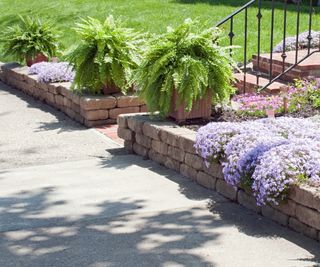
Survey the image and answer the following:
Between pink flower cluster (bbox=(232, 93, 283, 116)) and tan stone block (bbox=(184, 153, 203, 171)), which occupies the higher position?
pink flower cluster (bbox=(232, 93, 283, 116))

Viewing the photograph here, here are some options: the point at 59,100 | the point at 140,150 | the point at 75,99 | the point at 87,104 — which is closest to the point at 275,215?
the point at 140,150

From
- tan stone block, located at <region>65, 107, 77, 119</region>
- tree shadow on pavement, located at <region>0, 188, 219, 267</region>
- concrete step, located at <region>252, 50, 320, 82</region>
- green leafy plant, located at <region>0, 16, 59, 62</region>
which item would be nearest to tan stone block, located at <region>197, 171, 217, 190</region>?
tree shadow on pavement, located at <region>0, 188, 219, 267</region>

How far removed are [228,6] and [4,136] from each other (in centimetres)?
820

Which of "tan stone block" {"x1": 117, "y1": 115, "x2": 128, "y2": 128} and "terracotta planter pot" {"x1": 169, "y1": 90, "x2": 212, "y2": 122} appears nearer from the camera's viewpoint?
"terracotta planter pot" {"x1": 169, "y1": 90, "x2": 212, "y2": 122}

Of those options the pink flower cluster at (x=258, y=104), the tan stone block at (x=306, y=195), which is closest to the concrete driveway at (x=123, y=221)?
the tan stone block at (x=306, y=195)

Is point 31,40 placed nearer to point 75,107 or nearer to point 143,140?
point 75,107

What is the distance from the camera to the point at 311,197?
444cm

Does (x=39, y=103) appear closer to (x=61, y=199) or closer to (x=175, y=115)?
(x=175, y=115)

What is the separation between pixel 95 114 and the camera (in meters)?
8.77

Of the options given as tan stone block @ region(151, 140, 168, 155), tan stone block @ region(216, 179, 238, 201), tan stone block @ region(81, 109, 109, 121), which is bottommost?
tan stone block @ region(216, 179, 238, 201)

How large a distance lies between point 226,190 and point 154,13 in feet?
33.6

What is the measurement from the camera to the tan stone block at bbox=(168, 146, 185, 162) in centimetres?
623

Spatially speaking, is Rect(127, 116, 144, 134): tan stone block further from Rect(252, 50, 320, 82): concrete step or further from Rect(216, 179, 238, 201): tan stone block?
Rect(252, 50, 320, 82): concrete step

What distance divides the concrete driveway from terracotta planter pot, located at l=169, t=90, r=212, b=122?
0.56m
